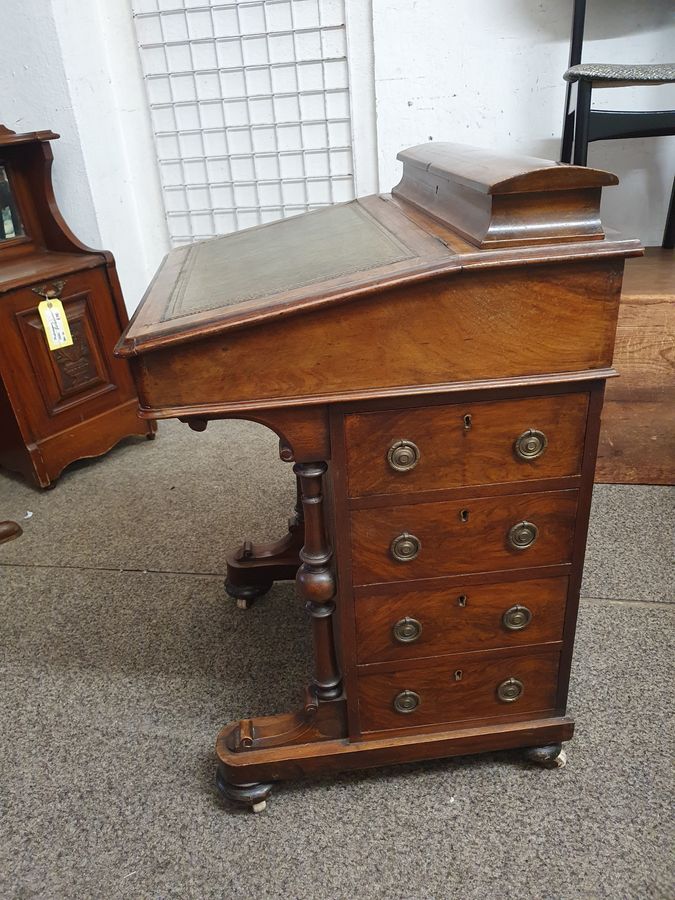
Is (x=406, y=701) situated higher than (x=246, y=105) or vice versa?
(x=246, y=105)

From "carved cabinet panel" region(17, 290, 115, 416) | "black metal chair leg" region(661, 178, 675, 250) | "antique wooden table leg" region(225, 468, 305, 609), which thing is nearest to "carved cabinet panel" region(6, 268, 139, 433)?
"carved cabinet panel" region(17, 290, 115, 416)

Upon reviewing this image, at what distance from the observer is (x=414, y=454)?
1016 millimetres

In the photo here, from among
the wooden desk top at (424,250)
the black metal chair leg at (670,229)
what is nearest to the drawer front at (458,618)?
the wooden desk top at (424,250)

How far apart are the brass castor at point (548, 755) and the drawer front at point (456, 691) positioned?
0.08 meters

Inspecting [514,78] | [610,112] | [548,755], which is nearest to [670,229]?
[610,112]

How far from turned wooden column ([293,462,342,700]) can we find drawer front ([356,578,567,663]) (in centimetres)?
6

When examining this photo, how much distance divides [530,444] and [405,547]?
0.25m

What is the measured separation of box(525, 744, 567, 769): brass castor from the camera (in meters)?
1.25

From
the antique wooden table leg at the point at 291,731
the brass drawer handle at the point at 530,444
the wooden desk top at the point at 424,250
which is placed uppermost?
the wooden desk top at the point at 424,250

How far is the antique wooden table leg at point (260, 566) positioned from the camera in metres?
1.76

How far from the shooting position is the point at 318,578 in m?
1.10

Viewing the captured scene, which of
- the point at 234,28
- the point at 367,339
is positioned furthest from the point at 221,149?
the point at 367,339

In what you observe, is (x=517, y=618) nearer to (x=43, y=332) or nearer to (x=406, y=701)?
(x=406, y=701)

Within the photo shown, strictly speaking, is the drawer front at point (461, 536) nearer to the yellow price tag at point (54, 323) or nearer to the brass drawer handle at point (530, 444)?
the brass drawer handle at point (530, 444)
